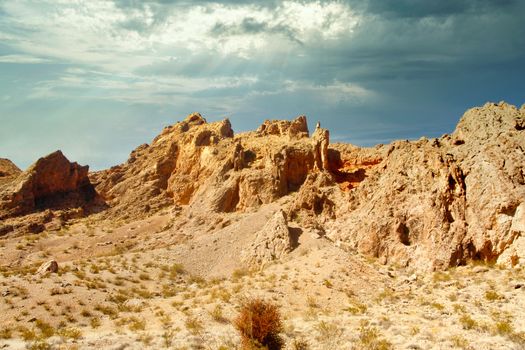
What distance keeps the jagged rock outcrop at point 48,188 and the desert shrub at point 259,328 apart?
5026cm

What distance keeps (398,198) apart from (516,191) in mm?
7467

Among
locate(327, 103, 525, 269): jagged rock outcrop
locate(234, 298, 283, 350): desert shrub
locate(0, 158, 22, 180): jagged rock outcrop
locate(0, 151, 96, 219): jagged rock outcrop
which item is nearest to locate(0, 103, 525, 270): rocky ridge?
locate(327, 103, 525, 269): jagged rock outcrop

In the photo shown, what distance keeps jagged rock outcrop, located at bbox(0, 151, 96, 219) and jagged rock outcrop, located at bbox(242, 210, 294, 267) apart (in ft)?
128

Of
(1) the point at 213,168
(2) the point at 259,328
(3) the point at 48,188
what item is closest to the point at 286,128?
(1) the point at 213,168

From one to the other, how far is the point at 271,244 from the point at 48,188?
44.5m

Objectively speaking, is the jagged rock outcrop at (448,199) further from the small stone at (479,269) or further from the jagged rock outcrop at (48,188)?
the jagged rock outcrop at (48,188)

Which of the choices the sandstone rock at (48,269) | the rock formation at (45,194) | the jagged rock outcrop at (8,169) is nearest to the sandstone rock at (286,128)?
the rock formation at (45,194)

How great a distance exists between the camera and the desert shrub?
54.9 ft

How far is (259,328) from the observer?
668 inches

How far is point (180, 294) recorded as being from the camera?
91.1 feet

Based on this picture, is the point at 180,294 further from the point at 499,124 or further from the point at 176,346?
the point at 499,124

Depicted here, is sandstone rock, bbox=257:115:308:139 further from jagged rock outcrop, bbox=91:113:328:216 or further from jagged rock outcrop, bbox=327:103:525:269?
jagged rock outcrop, bbox=327:103:525:269

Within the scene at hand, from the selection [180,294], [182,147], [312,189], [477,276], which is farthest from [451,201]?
[182,147]

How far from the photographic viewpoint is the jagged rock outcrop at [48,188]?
58.3 metres
